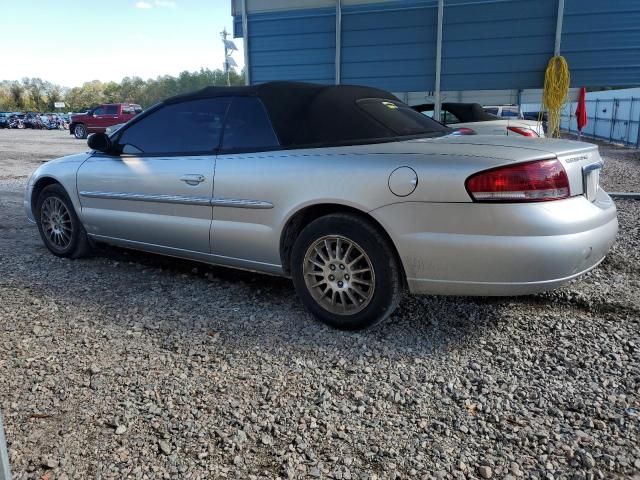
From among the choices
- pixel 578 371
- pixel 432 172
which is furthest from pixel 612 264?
pixel 432 172

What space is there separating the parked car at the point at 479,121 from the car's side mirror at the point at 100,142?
5913 mm

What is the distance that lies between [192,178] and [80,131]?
2766cm

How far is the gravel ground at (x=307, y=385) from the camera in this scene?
2.21m

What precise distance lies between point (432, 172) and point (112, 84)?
379 feet

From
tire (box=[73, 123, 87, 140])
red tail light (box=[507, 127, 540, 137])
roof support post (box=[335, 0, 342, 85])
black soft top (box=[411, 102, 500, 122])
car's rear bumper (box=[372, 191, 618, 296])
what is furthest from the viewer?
tire (box=[73, 123, 87, 140])

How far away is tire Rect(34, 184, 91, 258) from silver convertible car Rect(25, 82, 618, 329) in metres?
0.37

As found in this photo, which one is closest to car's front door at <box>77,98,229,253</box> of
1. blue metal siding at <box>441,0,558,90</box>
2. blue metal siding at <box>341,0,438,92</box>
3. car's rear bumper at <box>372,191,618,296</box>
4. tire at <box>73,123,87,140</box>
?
car's rear bumper at <box>372,191,618,296</box>

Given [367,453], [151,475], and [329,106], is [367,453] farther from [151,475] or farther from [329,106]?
[329,106]

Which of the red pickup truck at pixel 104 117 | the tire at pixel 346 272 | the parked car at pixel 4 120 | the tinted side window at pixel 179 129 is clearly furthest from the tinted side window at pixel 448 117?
the parked car at pixel 4 120

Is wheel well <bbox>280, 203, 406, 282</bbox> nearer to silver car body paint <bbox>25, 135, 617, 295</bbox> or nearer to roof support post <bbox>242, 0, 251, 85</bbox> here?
silver car body paint <bbox>25, 135, 617, 295</bbox>

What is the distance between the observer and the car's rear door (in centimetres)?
360

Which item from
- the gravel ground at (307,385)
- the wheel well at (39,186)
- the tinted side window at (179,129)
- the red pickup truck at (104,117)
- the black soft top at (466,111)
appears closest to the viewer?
the gravel ground at (307,385)

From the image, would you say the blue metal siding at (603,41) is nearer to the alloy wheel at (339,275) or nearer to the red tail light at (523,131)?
the red tail light at (523,131)

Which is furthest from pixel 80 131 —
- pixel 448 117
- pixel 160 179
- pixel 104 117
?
pixel 160 179
